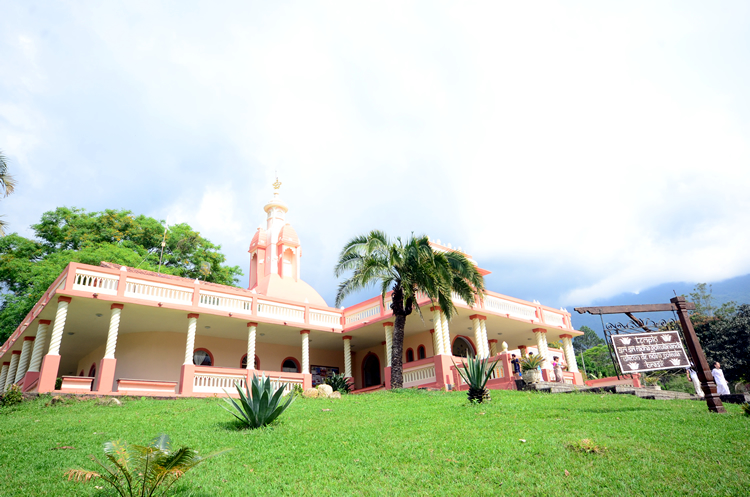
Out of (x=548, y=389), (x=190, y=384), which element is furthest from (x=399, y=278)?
(x=190, y=384)

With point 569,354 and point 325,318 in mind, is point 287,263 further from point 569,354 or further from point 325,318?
point 569,354

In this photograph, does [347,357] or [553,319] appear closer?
[347,357]

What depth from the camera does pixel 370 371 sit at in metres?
24.5

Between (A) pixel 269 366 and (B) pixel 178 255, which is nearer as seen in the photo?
(A) pixel 269 366

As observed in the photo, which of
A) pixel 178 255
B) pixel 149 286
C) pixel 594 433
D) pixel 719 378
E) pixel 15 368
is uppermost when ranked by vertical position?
pixel 178 255

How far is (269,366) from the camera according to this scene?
21797mm

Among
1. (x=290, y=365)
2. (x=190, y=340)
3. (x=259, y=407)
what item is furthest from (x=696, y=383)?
(x=190, y=340)

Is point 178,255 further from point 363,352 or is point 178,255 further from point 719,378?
point 719,378

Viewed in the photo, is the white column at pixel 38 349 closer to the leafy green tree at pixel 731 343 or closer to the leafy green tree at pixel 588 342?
the leafy green tree at pixel 731 343

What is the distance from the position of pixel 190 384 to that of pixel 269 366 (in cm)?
678

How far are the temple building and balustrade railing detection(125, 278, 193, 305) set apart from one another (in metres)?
0.03

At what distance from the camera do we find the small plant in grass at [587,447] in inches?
244

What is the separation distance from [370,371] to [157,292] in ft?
39.7

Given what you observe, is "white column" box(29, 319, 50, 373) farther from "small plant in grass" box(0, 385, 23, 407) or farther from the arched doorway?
the arched doorway
